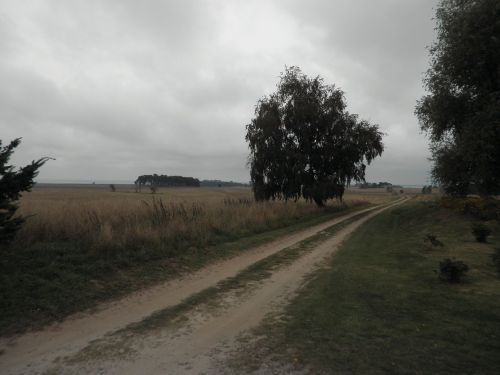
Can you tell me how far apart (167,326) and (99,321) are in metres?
1.23

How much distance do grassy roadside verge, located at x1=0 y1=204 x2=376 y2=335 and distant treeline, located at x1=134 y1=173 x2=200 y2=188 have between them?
12795 cm

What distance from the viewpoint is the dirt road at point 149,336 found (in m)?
4.10

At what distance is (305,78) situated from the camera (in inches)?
1153

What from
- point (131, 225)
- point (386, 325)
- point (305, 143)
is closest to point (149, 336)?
point (386, 325)

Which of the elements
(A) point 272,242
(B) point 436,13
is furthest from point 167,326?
(B) point 436,13

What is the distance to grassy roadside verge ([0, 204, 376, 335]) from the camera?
19.0ft

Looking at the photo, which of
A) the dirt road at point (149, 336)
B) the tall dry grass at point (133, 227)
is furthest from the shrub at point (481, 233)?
the tall dry grass at point (133, 227)

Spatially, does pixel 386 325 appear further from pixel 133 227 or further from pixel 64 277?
pixel 133 227

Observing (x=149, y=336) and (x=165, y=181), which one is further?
(x=165, y=181)

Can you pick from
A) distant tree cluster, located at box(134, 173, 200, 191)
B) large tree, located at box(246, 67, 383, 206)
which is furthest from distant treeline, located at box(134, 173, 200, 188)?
large tree, located at box(246, 67, 383, 206)

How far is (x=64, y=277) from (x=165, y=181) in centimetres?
14456

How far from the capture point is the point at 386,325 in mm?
5234

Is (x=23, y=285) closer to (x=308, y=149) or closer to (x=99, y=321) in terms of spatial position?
(x=99, y=321)

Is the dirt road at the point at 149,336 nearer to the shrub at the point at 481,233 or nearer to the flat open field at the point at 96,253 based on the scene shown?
the flat open field at the point at 96,253
